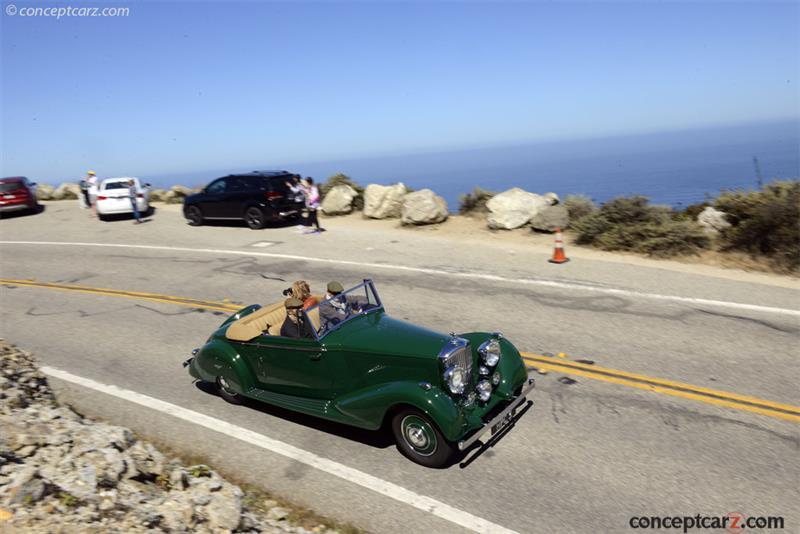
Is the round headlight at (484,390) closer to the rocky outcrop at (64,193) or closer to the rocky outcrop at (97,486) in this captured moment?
the rocky outcrop at (97,486)

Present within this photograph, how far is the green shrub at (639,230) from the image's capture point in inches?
517


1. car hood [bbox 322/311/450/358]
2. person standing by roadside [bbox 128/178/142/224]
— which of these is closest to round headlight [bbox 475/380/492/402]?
car hood [bbox 322/311/450/358]

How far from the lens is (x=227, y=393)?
7.36 meters

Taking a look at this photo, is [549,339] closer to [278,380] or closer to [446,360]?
[446,360]

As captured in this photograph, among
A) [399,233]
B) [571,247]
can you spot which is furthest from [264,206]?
[571,247]

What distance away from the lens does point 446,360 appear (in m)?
5.70

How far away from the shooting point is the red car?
80.1ft

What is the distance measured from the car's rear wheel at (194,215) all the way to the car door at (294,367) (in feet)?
48.7

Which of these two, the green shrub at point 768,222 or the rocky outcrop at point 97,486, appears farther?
the green shrub at point 768,222

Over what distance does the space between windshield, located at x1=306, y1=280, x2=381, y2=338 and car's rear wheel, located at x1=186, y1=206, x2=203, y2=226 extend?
15.1m

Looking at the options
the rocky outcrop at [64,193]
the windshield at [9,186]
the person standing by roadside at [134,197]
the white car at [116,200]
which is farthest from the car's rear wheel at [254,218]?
the rocky outcrop at [64,193]

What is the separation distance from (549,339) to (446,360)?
3609mm

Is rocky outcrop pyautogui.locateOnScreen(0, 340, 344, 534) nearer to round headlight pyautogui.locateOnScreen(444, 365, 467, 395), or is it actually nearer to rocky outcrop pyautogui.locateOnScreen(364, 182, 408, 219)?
round headlight pyautogui.locateOnScreen(444, 365, 467, 395)

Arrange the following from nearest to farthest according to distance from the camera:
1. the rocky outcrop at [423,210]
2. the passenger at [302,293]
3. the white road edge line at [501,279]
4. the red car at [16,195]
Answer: the passenger at [302,293] < the white road edge line at [501,279] < the rocky outcrop at [423,210] < the red car at [16,195]
